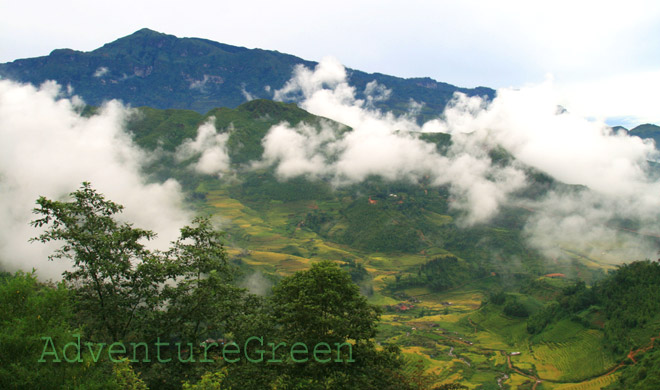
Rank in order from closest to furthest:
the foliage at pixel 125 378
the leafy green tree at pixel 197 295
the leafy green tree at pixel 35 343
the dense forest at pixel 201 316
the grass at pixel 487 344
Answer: the leafy green tree at pixel 35 343, the foliage at pixel 125 378, the dense forest at pixel 201 316, the leafy green tree at pixel 197 295, the grass at pixel 487 344

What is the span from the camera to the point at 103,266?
23.6 meters

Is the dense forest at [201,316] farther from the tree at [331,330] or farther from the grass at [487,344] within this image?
the grass at [487,344]

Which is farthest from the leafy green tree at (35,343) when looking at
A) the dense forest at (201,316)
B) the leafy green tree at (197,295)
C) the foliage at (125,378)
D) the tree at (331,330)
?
the tree at (331,330)

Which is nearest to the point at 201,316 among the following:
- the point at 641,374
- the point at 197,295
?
the point at 197,295

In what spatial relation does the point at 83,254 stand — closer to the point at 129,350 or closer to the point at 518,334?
the point at 129,350

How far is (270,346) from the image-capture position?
78.8 feet

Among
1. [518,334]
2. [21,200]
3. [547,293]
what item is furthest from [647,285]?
[21,200]

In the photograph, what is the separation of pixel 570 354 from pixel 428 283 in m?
96.8

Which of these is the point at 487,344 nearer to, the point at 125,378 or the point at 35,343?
the point at 125,378

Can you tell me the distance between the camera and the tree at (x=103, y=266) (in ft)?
78.4

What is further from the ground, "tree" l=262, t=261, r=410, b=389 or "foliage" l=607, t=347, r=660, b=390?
"tree" l=262, t=261, r=410, b=389

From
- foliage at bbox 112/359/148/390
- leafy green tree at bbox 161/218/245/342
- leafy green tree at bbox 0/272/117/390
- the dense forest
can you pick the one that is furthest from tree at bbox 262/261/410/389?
leafy green tree at bbox 0/272/117/390

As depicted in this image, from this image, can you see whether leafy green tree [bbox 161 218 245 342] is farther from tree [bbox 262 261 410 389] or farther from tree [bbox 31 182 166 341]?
tree [bbox 262 261 410 389]

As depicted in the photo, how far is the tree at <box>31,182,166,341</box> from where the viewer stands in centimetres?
2389
